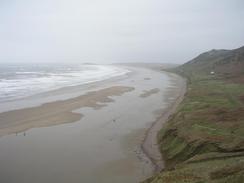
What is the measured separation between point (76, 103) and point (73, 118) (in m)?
9.79

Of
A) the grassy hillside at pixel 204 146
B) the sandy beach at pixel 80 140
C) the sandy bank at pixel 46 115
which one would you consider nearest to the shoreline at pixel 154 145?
the sandy beach at pixel 80 140

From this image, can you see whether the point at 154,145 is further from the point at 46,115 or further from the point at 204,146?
the point at 46,115

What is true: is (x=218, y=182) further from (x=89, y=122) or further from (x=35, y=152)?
(x=89, y=122)

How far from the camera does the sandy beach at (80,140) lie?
18.8 metres

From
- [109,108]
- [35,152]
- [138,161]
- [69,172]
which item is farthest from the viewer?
[109,108]

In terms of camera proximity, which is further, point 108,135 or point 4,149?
point 108,135

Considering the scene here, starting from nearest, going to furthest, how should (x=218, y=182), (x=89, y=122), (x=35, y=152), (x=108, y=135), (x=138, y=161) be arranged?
(x=218, y=182), (x=138, y=161), (x=35, y=152), (x=108, y=135), (x=89, y=122)

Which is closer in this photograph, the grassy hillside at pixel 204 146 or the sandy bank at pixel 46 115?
the grassy hillside at pixel 204 146

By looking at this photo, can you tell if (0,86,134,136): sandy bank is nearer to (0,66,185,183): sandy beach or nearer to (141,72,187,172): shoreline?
(0,66,185,183): sandy beach

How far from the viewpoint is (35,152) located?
22391 mm

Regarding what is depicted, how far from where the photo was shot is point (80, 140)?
2536 centimetres

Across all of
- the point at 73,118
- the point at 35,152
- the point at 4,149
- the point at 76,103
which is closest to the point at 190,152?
the point at 35,152

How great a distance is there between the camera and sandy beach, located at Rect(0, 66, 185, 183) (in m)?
18.8

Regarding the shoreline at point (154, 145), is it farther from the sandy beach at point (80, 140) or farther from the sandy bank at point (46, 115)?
the sandy bank at point (46, 115)
